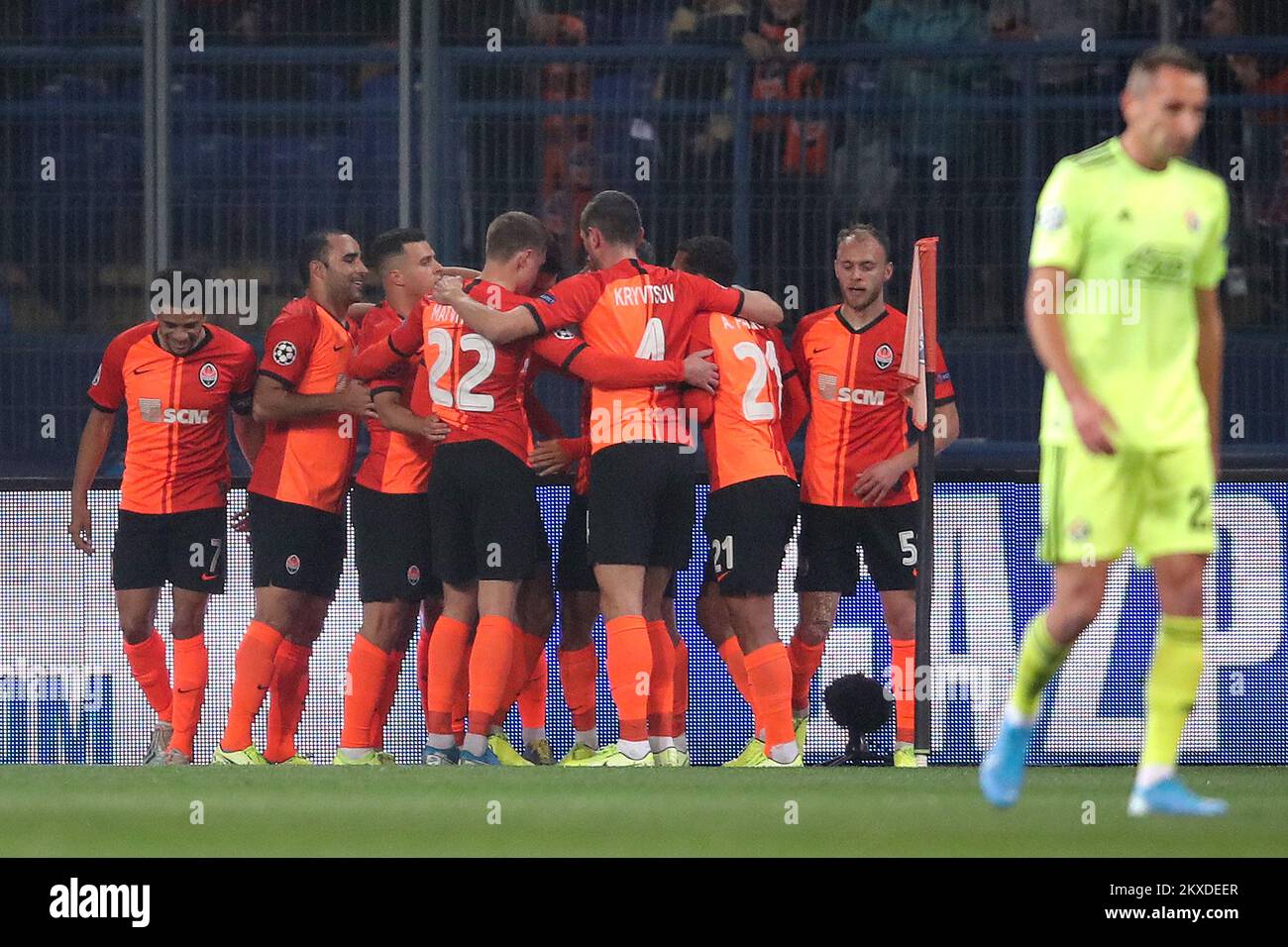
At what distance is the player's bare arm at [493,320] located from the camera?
22.6 ft

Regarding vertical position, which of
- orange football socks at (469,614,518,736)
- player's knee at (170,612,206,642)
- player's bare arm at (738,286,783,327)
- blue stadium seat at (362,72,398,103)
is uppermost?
blue stadium seat at (362,72,398,103)

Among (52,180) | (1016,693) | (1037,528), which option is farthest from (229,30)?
(1016,693)

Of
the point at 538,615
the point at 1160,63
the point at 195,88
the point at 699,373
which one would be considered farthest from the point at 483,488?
the point at 195,88

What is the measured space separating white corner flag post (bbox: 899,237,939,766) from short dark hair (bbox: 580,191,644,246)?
0.90 meters

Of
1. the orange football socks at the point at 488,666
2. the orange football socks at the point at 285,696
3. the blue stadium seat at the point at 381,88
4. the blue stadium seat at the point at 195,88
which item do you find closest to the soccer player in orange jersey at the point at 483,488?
the orange football socks at the point at 488,666

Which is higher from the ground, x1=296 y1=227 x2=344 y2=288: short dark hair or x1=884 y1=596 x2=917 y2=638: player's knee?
x1=296 y1=227 x2=344 y2=288: short dark hair

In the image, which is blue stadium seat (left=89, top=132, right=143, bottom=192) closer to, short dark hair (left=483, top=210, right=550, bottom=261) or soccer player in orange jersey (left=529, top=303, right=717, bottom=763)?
short dark hair (left=483, top=210, right=550, bottom=261)

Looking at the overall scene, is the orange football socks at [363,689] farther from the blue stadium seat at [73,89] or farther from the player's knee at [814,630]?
the blue stadium seat at [73,89]

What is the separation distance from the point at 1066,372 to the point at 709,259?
9.38 ft

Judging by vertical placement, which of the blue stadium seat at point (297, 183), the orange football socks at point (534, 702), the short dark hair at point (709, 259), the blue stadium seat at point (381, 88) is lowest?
the orange football socks at point (534, 702)

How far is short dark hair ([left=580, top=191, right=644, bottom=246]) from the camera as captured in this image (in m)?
7.07

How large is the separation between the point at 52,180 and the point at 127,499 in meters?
2.06

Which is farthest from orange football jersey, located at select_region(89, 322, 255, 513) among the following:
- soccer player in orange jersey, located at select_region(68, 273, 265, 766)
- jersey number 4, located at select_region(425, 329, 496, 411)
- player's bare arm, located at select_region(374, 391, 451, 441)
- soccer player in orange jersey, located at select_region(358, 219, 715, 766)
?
jersey number 4, located at select_region(425, 329, 496, 411)
